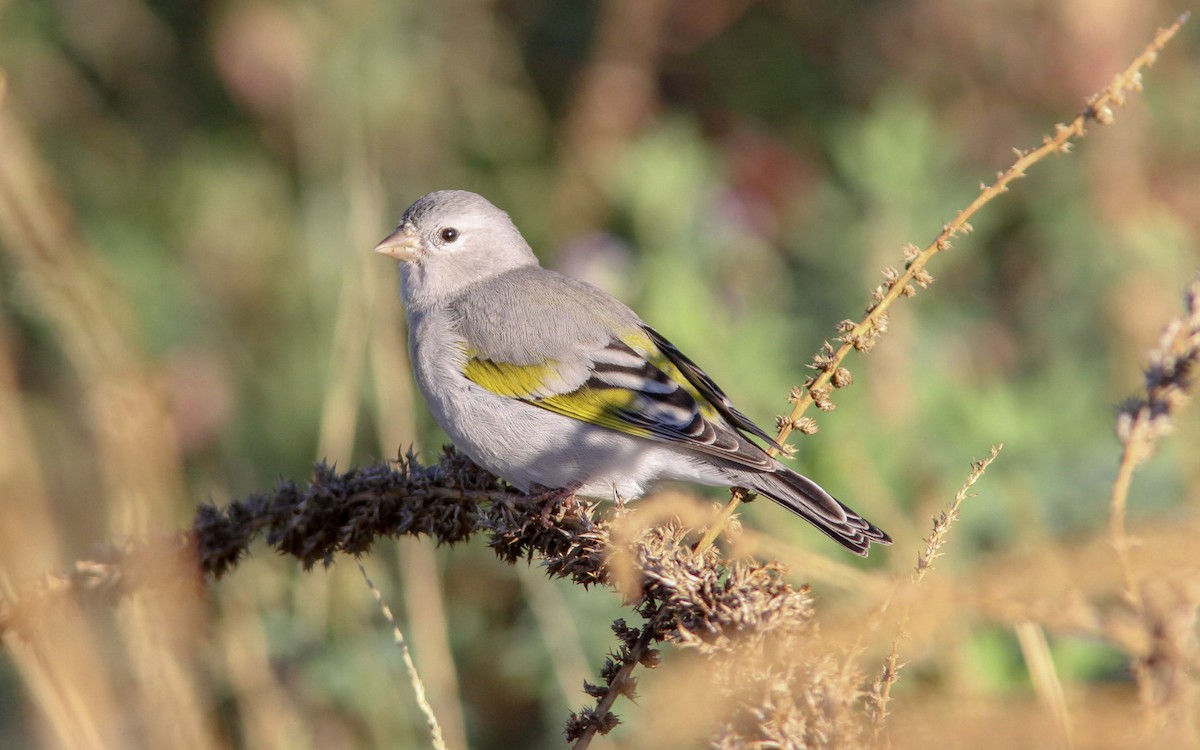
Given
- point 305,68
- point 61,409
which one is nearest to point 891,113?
point 305,68

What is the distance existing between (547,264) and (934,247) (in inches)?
158

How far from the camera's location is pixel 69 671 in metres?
2.32

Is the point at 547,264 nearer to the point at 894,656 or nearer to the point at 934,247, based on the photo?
the point at 934,247

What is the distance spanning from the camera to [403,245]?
4.64 metres

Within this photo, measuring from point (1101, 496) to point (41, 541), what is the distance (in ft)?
11.8

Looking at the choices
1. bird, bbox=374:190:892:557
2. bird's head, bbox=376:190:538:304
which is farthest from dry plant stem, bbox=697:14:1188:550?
bird's head, bbox=376:190:538:304

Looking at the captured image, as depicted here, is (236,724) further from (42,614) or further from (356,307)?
(42,614)

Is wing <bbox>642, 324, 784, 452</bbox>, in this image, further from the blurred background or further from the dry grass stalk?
the dry grass stalk

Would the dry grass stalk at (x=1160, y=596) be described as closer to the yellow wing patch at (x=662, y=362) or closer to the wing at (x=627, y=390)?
the wing at (x=627, y=390)

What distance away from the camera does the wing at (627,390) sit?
3.58 meters

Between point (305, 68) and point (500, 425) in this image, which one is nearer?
point (500, 425)

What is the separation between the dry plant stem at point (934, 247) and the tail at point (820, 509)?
0.83 m

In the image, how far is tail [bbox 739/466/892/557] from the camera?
3213 mm

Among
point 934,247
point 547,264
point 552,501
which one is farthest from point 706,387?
point 547,264
